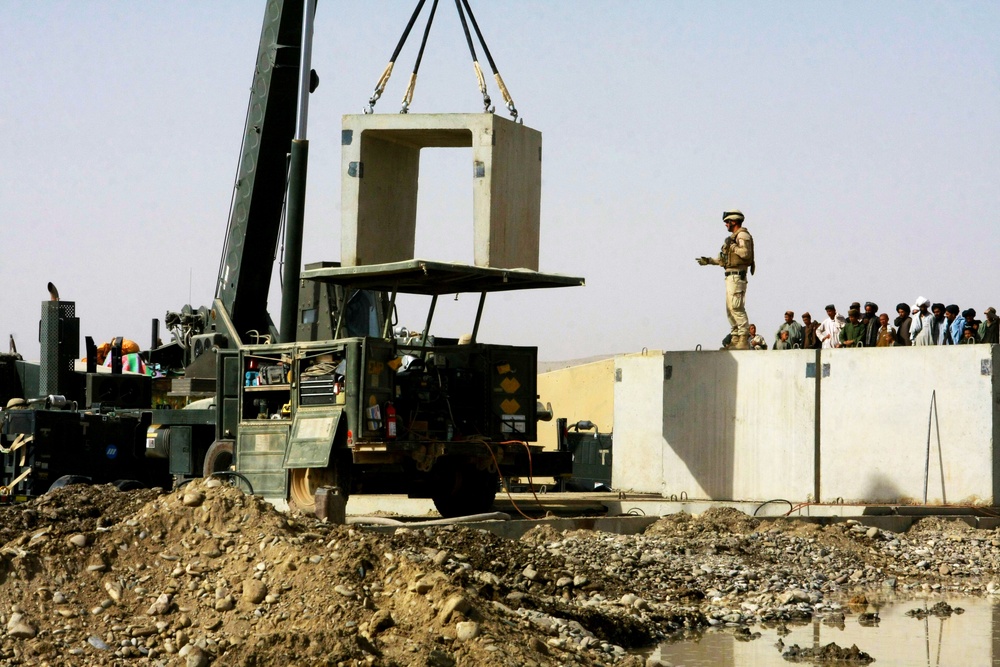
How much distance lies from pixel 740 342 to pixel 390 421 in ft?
19.3

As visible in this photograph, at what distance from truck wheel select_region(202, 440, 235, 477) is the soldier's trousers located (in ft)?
22.1

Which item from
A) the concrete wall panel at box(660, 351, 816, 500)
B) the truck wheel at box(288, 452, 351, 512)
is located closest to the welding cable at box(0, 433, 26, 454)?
the truck wheel at box(288, 452, 351, 512)

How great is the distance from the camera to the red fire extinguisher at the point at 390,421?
15.1 m

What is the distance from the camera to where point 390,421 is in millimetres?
15094

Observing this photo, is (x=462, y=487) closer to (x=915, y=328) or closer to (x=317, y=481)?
(x=317, y=481)

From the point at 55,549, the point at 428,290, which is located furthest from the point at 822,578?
the point at 55,549

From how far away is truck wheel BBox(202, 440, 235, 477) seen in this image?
56.1 feet

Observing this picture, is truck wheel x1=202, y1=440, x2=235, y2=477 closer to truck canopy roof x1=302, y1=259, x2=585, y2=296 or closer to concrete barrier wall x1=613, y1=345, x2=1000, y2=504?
truck canopy roof x1=302, y1=259, x2=585, y2=296

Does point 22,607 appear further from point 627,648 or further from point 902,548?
point 902,548

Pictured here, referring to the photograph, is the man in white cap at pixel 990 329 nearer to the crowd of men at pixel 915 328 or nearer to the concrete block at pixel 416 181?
the crowd of men at pixel 915 328

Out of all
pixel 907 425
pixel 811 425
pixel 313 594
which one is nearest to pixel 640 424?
pixel 811 425

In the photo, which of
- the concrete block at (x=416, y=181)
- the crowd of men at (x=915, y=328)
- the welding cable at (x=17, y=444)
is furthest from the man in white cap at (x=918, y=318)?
the welding cable at (x=17, y=444)

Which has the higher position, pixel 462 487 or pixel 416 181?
pixel 416 181

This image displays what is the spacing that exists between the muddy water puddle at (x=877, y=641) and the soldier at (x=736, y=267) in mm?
6843
